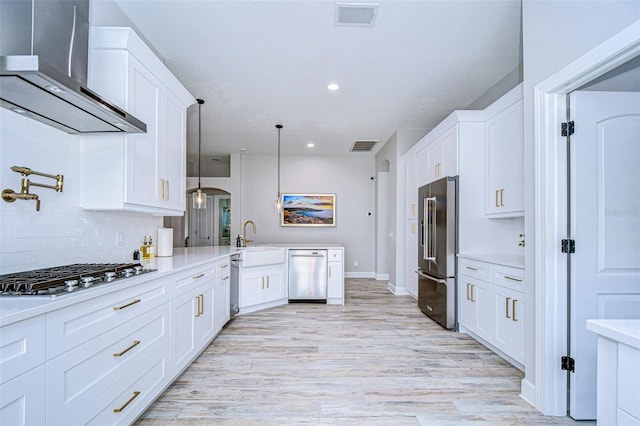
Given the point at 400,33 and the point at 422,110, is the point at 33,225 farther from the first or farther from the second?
the point at 422,110

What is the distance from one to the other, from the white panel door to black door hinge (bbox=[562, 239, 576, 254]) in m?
0.02

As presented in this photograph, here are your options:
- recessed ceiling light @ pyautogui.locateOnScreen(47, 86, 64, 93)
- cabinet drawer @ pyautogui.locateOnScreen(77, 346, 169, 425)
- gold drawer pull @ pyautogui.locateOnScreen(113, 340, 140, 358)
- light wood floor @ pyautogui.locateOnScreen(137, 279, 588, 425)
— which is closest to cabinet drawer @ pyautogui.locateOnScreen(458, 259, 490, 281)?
light wood floor @ pyautogui.locateOnScreen(137, 279, 588, 425)

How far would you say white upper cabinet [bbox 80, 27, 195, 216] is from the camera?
2.18 meters

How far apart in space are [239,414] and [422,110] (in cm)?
446

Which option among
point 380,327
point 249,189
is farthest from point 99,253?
point 249,189

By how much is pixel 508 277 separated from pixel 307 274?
9.61 ft

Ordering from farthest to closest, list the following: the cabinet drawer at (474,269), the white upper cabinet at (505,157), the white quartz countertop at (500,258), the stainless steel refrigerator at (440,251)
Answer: the stainless steel refrigerator at (440,251)
the cabinet drawer at (474,269)
the white upper cabinet at (505,157)
the white quartz countertop at (500,258)

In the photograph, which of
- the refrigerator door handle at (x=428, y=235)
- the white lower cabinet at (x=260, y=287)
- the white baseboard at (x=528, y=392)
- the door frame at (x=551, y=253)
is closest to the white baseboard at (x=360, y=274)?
the white lower cabinet at (x=260, y=287)

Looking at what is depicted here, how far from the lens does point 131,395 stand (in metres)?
1.80

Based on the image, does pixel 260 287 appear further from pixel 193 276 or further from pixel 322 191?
pixel 322 191

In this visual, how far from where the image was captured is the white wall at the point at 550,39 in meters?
1.62

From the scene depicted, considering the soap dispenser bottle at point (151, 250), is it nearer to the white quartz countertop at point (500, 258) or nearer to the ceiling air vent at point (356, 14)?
the ceiling air vent at point (356, 14)

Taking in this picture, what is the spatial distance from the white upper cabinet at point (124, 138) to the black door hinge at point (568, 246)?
2781mm

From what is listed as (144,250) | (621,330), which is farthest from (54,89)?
(621,330)
